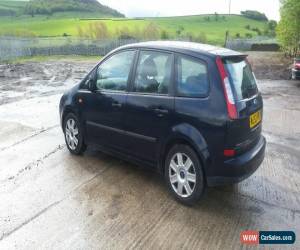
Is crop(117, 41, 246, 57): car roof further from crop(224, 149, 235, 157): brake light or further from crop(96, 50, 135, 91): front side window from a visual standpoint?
crop(224, 149, 235, 157): brake light

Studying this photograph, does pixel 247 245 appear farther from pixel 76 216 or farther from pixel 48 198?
pixel 48 198

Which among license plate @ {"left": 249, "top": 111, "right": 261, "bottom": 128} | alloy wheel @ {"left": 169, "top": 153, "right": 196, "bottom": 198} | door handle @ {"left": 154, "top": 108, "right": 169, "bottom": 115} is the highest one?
door handle @ {"left": 154, "top": 108, "right": 169, "bottom": 115}

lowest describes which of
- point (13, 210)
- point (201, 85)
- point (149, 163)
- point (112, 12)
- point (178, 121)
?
point (13, 210)

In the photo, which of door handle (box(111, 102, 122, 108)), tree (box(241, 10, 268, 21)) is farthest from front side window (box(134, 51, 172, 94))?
tree (box(241, 10, 268, 21))

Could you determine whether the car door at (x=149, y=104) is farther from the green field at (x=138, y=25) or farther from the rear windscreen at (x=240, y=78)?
the green field at (x=138, y=25)

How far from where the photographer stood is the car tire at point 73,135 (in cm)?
604

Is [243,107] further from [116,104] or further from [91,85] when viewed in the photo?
[91,85]

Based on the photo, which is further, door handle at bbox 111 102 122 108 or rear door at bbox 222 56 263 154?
door handle at bbox 111 102 122 108

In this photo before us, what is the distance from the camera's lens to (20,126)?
8.33m

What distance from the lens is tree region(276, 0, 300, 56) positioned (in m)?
23.1

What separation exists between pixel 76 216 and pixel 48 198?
Result: 649 millimetres

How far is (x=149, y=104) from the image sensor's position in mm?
4703

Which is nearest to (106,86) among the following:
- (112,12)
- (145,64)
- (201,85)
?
(145,64)

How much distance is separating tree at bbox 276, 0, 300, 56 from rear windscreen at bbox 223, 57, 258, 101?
2061 centimetres
